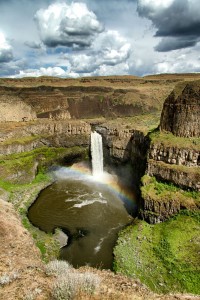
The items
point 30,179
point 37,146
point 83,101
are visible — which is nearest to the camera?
point 30,179

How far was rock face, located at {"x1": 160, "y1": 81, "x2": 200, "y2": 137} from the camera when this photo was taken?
37812 millimetres

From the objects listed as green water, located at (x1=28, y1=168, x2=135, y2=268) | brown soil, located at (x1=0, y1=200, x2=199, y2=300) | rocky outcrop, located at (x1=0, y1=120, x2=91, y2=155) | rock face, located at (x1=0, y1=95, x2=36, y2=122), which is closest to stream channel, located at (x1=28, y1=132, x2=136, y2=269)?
green water, located at (x1=28, y1=168, x2=135, y2=268)

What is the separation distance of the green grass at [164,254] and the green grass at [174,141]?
8.17 m

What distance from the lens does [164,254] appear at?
92.5ft

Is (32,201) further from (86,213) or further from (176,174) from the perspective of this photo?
(176,174)

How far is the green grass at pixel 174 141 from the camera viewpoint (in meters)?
36.3

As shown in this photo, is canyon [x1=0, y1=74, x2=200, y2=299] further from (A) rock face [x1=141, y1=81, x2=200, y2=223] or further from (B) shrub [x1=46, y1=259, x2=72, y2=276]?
(B) shrub [x1=46, y1=259, x2=72, y2=276]

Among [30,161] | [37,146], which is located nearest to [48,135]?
[37,146]

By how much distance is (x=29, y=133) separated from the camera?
198 feet

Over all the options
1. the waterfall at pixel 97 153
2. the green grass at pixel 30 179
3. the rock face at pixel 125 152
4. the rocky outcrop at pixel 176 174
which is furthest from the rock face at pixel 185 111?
the green grass at pixel 30 179

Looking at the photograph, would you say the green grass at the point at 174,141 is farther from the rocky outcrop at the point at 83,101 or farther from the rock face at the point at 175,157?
the rocky outcrop at the point at 83,101

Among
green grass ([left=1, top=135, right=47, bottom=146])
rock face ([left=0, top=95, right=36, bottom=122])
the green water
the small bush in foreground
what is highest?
rock face ([left=0, top=95, right=36, bottom=122])

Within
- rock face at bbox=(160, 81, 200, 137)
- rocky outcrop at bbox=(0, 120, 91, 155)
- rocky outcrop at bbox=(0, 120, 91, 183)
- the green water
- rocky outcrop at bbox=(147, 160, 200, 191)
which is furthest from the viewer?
rocky outcrop at bbox=(0, 120, 91, 155)

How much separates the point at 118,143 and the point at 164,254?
25744 millimetres
